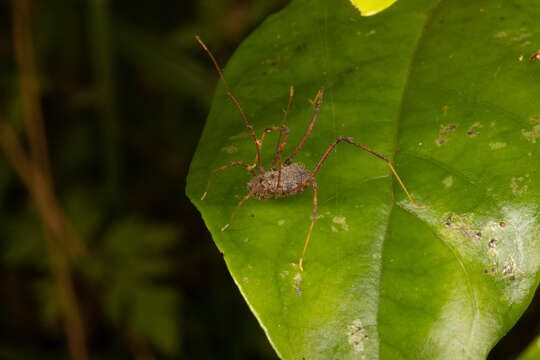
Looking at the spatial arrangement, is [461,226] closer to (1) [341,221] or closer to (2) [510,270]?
(2) [510,270]

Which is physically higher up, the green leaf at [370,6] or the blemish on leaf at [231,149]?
the green leaf at [370,6]

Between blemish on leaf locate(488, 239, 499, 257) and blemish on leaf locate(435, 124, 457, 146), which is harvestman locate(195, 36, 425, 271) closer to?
blemish on leaf locate(435, 124, 457, 146)

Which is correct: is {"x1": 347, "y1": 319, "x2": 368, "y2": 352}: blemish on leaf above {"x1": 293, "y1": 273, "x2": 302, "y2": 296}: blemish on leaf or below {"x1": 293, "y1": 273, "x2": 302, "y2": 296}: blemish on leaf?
below

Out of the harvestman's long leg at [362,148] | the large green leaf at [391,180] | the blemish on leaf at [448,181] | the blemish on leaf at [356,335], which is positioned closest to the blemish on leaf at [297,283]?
the large green leaf at [391,180]

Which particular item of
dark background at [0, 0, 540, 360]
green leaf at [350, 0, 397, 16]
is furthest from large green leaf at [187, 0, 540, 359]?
dark background at [0, 0, 540, 360]

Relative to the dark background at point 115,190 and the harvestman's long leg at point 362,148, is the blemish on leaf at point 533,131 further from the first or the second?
the dark background at point 115,190

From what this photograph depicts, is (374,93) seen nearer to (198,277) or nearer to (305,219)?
(305,219)
